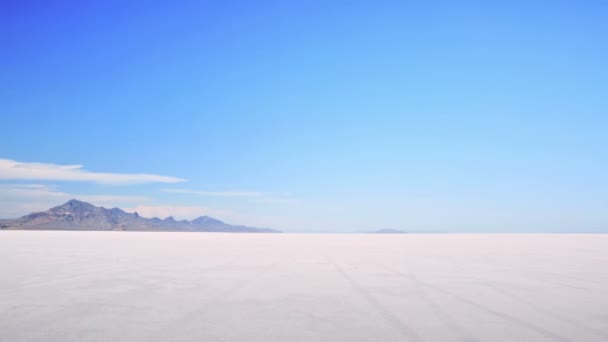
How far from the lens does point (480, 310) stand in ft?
18.7

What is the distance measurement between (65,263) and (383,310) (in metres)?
9.28

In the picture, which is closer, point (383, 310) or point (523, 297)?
point (383, 310)

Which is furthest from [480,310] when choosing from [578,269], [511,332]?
[578,269]

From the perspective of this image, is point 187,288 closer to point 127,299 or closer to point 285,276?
point 127,299

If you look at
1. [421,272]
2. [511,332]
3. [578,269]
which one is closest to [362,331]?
[511,332]

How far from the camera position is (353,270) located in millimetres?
10180

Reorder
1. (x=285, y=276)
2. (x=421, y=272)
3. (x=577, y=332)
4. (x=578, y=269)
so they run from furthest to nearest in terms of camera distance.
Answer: (x=578, y=269) → (x=421, y=272) → (x=285, y=276) → (x=577, y=332)

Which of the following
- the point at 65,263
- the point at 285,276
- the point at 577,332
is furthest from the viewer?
the point at 65,263

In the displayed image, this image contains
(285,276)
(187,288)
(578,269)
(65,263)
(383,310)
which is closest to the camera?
(383,310)

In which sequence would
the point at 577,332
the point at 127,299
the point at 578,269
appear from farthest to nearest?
the point at 578,269, the point at 127,299, the point at 577,332

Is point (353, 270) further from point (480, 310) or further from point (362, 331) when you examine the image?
point (362, 331)

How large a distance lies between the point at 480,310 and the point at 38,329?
215 inches

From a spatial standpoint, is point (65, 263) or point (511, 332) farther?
point (65, 263)

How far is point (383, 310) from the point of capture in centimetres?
568
